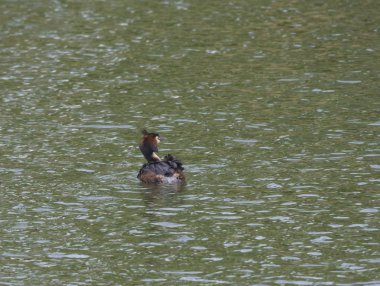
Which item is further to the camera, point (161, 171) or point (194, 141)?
point (194, 141)

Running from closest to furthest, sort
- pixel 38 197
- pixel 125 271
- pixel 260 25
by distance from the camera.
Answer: pixel 125 271
pixel 38 197
pixel 260 25

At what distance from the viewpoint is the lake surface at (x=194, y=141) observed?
54.9 ft

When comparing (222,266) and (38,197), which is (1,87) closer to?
(38,197)

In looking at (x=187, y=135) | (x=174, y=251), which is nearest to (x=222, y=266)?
(x=174, y=251)

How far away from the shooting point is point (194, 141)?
24.0 meters

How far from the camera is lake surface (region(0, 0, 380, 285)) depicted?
54.9 feet

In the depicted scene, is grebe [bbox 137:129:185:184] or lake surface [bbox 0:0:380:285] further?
grebe [bbox 137:129:185:184]

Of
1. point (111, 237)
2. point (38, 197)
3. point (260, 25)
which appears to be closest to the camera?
point (111, 237)

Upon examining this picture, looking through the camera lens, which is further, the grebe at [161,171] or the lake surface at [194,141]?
the grebe at [161,171]

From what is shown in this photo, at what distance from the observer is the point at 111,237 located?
17.9 meters

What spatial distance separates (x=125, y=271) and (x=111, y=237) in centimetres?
185

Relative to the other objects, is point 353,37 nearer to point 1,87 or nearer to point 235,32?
point 235,32

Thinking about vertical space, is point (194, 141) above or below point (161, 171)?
below

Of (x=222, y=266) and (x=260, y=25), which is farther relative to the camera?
(x=260, y=25)
